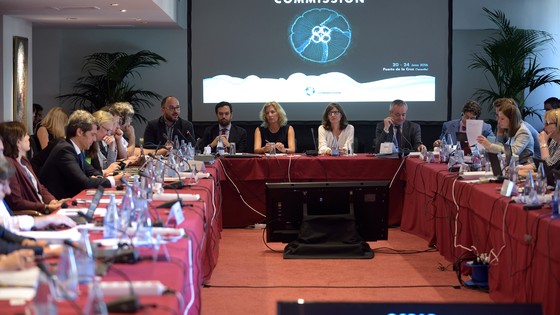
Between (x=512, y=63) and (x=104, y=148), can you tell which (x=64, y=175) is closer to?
(x=104, y=148)

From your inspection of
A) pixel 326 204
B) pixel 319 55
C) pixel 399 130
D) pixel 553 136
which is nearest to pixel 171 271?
pixel 553 136

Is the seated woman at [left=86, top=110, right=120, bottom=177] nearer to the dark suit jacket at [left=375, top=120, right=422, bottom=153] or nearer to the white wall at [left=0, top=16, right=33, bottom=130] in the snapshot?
the dark suit jacket at [left=375, top=120, right=422, bottom=153]

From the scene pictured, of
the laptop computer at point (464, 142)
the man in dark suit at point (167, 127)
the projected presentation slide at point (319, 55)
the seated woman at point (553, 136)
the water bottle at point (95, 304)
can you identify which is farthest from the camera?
the projected presentation slide at point (319, 55)

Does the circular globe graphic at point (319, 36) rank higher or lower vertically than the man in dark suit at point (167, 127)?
higher

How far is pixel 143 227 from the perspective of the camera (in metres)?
3.62

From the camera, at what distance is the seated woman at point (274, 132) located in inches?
353

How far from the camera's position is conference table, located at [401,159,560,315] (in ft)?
13.6

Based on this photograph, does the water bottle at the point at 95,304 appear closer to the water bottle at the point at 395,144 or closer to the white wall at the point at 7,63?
the water bottle at the point at 395,144

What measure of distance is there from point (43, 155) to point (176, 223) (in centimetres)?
281

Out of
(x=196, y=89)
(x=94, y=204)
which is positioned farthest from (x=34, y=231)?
(x=196, y=89)

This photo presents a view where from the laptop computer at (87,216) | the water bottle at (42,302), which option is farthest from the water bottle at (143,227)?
the water bottle at (42,302)

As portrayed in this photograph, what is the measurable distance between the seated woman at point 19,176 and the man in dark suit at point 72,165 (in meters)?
0.48

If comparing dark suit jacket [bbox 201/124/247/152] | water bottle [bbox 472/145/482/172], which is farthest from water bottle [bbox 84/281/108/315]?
dark suit jacket [bbox 201/124/247/152]

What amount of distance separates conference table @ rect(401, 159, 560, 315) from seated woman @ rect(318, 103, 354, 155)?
1004 mm
